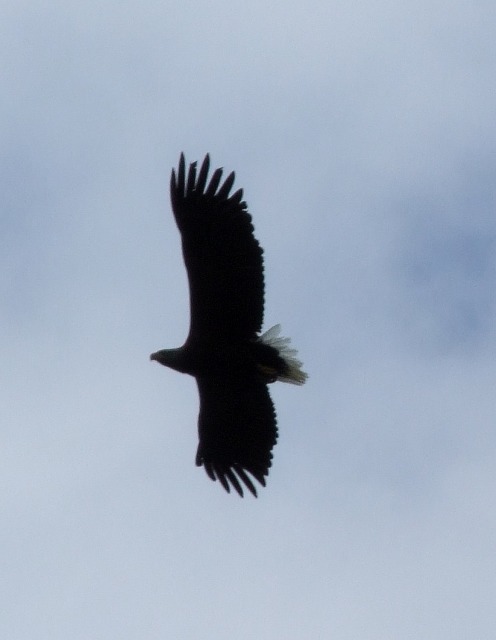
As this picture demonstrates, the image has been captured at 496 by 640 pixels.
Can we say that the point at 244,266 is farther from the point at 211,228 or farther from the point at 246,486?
the point at 246,486

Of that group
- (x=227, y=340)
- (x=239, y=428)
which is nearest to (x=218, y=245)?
(x=227, y=340)

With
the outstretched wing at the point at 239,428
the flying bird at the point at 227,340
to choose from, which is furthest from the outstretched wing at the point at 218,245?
the outstretched wing at the point at 239,428

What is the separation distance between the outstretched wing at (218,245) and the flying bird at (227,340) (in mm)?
10

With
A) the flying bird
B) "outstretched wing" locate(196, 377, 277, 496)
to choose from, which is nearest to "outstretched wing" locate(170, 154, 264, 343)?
the flying bird

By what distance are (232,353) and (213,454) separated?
4.33 feet

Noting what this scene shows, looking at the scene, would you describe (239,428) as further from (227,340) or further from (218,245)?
(218,245)

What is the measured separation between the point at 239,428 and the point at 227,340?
1.14 meters

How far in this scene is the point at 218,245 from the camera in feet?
62.9

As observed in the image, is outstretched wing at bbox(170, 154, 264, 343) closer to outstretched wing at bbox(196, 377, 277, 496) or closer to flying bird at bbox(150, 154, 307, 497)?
flying bird at bbox(150, 154, 307, 497)

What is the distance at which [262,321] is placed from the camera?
64.4ft

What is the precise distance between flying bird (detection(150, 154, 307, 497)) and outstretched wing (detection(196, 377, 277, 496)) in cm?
1

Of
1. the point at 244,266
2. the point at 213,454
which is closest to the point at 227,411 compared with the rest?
the point at 213,454

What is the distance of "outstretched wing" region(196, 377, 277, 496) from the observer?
795 inches

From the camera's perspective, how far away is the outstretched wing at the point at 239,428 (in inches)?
795
